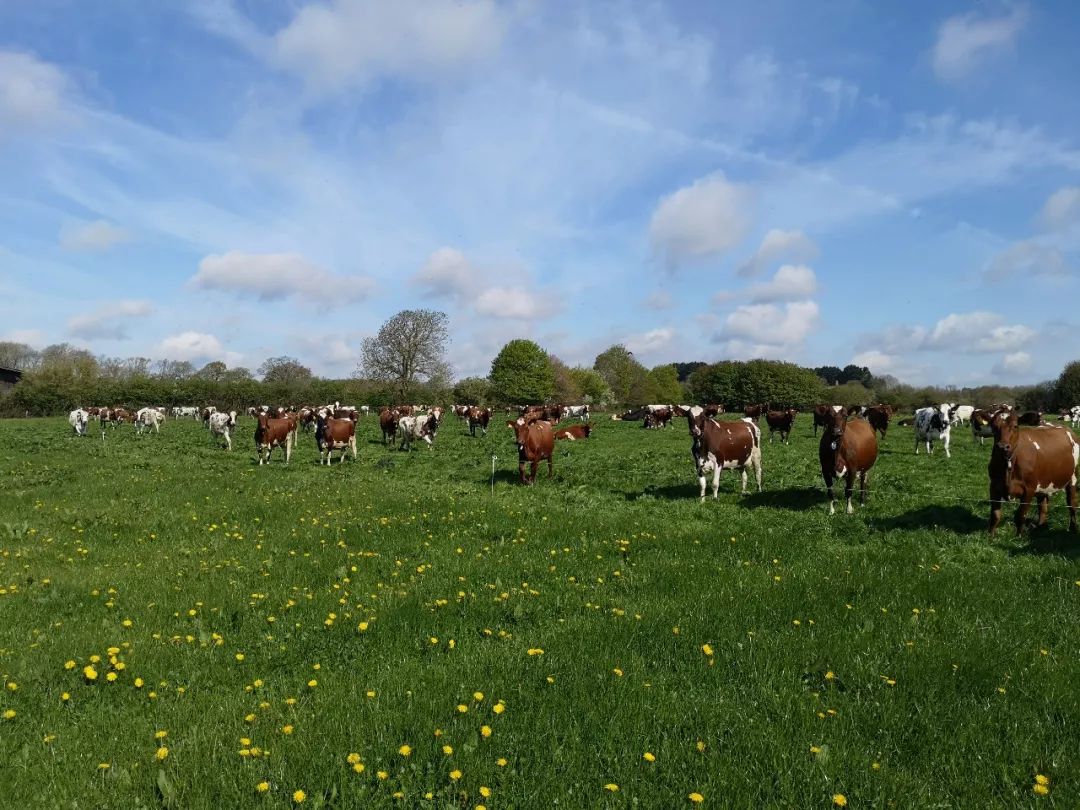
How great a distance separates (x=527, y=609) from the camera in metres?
7.91

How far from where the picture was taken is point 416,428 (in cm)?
3497

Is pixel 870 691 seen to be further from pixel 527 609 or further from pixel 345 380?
pixel 345 380

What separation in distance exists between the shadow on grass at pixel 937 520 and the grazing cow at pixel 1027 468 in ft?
2.32

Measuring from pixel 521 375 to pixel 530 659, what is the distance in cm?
8733

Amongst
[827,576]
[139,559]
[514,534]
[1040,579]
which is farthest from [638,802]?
[139,559]

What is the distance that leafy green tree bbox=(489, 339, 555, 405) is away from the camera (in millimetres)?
93188

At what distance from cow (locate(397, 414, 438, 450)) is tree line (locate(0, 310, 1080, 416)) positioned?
40.8 m

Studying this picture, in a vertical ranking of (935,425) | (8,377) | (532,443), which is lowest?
(532,443)

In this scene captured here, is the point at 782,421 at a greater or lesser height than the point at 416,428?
greater

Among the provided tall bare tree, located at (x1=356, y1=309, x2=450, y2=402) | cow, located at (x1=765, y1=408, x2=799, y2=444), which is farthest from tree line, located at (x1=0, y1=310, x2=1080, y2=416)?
cow, located at (x1=765, y1=408, x2=799, y2=444)

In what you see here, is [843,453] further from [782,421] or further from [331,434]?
[782,421]

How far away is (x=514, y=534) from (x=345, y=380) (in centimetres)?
8595

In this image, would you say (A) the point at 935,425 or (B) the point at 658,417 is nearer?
(A) the point at 935,425

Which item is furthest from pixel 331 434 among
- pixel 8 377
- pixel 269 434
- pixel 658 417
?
pixel 8 377
